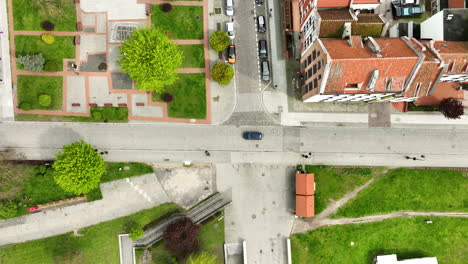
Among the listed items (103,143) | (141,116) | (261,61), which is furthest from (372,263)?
(103,143)

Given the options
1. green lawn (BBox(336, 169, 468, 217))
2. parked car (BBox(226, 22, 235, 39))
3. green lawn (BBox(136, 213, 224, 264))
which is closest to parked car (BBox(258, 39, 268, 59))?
parked car (BBox(226, 22, 235, 39))

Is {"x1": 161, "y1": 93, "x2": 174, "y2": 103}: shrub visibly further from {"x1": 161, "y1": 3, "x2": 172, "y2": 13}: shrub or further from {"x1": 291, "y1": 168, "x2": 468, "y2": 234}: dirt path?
{"x1": 291, "y1": 168, "x2": 468, "y2": 234}: dirt path

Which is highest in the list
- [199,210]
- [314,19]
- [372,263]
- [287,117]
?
[314,19]

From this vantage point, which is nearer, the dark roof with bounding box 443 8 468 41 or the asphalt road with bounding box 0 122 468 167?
the dark roof with bounding box 443 8 468 41

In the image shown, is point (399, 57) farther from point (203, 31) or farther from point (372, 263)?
point (372, 263)

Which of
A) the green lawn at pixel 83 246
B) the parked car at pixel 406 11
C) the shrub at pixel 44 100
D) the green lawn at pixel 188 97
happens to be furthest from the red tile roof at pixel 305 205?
the shrub at pixel 44 100

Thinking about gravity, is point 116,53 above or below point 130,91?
above
